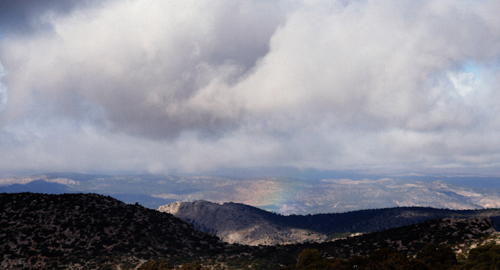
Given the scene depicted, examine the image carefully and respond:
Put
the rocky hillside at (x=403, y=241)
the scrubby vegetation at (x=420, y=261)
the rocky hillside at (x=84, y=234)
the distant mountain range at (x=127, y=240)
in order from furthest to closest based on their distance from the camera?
the rocky hillside at (x=84, y=234), the distant mountain range at (x=127, y=240), the rocky hillside at (x=403, y=241), the scrubby vegetation at (x=420, y=261)

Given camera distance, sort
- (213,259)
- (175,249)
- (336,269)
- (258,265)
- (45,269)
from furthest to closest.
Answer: (175,249)
(213,259)
(258,265)
(45,269)
(336,269)

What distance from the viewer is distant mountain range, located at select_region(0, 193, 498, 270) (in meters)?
82.4

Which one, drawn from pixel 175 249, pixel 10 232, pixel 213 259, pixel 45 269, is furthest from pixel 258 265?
pixel 10 232

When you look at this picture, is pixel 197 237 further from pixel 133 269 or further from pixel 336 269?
pixel 336 269

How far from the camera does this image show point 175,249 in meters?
99.7

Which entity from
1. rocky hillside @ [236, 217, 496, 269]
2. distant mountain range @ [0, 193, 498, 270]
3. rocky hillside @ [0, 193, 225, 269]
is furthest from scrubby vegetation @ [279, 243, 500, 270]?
rocky hillside @ [0, 193, 225, 269]

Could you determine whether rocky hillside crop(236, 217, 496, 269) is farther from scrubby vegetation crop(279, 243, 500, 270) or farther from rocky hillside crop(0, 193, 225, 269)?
scrubby vegetation crop(279, 243, 500, 270)

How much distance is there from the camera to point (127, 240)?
98.9m

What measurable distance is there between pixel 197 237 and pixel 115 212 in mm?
30594

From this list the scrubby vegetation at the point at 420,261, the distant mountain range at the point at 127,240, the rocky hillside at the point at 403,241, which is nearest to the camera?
the scrubby vegetation at the point at 420,261

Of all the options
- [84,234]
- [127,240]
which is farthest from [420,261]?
[84,234]

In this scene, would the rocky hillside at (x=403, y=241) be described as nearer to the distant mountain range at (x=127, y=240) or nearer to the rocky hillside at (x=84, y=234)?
the distant mountain range at (x=127, y=240)

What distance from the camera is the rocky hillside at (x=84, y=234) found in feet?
277

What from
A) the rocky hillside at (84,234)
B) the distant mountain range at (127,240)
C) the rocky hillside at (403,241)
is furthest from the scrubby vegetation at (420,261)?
the rocky hillside at (84,234)
